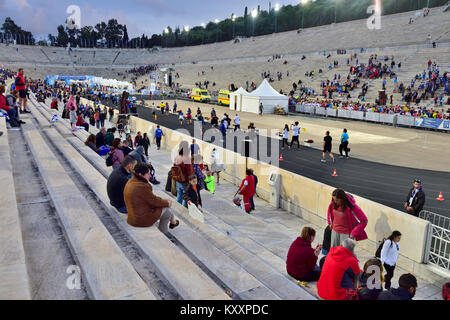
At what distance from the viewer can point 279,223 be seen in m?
9.30

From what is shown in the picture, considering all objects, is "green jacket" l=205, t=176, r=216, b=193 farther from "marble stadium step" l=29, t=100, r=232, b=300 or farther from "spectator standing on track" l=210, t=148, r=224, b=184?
"marble stadium step" l=29, t=100, r=232, b=300

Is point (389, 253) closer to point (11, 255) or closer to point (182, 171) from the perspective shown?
point (182, 171)

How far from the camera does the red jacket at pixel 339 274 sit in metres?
4.13

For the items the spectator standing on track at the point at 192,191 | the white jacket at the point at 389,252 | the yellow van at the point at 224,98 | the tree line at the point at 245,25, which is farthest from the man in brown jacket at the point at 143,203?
the tree line at the point at 245,25

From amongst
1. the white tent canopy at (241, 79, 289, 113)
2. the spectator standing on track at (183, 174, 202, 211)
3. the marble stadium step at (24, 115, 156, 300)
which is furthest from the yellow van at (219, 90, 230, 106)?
the marble stadium step at (24, 115, 156, 300)

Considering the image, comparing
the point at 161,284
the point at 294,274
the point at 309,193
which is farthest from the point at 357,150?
the point at 161,284

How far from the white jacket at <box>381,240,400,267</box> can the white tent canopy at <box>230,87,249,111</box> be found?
3248 cm

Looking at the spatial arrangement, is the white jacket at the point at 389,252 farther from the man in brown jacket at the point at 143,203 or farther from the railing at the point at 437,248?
the man in brown jacket at the point at 143,203

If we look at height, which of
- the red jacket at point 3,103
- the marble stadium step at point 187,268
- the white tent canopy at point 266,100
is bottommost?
the marble stadium step at point 187,268

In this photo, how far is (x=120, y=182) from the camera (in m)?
5.68

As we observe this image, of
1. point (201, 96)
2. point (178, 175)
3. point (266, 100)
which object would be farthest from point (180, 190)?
point (201, 96)

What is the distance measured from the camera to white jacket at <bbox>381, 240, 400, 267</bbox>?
5727 mm

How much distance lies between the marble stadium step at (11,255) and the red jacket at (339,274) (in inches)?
128

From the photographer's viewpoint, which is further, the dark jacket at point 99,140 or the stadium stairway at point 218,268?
the dark jacket at point 99,140
